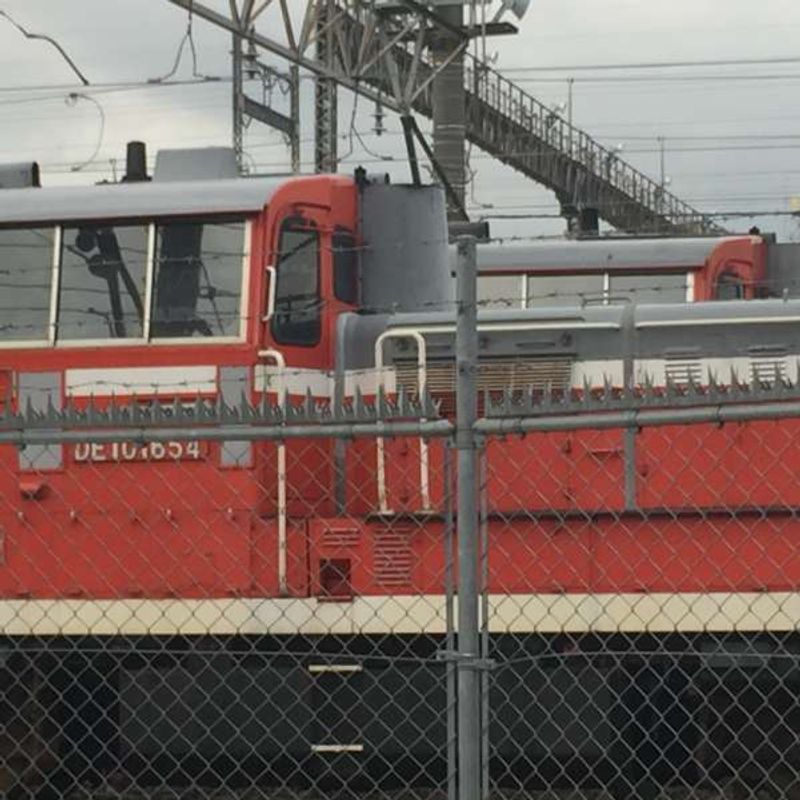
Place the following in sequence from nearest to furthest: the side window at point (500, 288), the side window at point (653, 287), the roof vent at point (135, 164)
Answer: the roof vent at point (135, 164)
the side window at point (653, 287)
the side window at point (500, 288)

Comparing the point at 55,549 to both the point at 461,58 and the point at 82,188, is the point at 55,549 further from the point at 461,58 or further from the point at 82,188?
the point at 461,58

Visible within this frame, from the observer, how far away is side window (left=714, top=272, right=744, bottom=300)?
1623cm

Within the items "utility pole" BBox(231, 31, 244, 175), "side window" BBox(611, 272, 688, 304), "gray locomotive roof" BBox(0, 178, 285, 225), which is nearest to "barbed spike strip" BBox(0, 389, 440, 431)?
"gray locomotive roof" BBox(0, 178, 285, 225)

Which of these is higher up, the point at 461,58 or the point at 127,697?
the point at 461,58

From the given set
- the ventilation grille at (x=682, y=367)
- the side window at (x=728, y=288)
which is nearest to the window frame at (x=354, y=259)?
the ventilation grille at (x=682, y=367)

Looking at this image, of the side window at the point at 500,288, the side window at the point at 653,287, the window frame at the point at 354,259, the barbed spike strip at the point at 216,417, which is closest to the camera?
the barbed spike strip at the point at 216,417

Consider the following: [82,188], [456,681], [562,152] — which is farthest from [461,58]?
[456,681]

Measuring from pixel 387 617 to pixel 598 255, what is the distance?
7.36 metres

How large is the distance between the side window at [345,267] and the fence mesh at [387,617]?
1066 mm

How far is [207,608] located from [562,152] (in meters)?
33.8

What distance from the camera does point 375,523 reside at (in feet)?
33.5

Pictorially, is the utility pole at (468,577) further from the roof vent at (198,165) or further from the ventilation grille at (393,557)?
the roof vent at (198,165)

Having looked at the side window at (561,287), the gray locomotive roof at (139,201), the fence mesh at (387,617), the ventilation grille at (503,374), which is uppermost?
the gray locomotive roof at (139,201)

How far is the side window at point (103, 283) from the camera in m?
10.5
